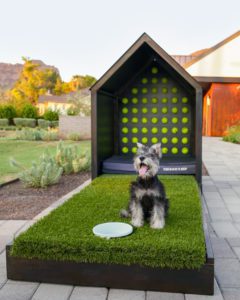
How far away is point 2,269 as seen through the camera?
3121 millimetres

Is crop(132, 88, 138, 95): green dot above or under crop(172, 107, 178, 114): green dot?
above

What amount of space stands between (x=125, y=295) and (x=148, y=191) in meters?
0.95

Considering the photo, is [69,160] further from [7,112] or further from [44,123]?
[7,112]

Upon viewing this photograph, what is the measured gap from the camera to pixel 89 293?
2.68 meters

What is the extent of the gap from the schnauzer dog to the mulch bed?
219 cm

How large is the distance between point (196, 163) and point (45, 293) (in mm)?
3670

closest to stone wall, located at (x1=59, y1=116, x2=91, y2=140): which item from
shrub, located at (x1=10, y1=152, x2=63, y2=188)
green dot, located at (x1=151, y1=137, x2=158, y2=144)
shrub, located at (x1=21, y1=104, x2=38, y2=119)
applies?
shrub, located at (x1=21, y1=104, x2=38, y2=119)

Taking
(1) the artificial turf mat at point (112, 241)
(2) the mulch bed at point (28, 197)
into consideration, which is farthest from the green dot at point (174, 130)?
(1) the artificial turf mat at point (112, 241)

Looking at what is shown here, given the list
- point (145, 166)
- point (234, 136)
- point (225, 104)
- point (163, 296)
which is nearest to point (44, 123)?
point (225, 104)

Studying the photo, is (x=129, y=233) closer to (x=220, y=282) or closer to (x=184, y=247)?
(x=184, y=247)

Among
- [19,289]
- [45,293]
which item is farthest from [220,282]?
[19,289]

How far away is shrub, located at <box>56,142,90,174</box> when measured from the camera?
28.0ft

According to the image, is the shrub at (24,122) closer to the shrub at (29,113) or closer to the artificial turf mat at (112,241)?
the shrub at (29,113)

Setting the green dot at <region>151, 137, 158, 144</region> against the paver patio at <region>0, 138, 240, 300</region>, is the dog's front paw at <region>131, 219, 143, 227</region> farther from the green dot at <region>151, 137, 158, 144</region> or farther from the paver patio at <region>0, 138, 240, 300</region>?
the green dot at <region>151, 137, 158, 144</region>
